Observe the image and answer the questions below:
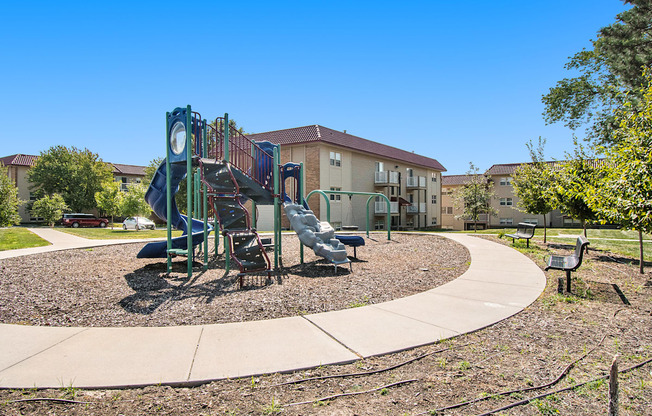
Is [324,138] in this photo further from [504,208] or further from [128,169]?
[128,169]

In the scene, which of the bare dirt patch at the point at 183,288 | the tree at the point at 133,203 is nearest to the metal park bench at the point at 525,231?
the bare dirt patch at the point at 183,288

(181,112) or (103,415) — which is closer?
(103,415)

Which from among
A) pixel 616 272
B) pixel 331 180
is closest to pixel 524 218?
pixel 331 180

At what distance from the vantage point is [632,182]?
6.97 meters

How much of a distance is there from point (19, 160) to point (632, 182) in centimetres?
6860

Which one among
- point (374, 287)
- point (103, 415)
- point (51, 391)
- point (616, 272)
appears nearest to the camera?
Result: point (103, 415)

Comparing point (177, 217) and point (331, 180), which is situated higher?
point (331, 180)

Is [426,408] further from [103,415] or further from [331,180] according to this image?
[331,180]

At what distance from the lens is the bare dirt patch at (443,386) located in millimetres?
2791

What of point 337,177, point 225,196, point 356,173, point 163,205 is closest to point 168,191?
point 163,205

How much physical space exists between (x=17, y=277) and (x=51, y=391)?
257 inches

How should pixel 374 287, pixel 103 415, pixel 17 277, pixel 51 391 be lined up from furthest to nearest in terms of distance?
pixel 17 277, pixel 374 287, pixel 51 391, pixel 103 415

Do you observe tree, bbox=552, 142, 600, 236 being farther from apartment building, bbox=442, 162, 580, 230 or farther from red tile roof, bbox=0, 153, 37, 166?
red tile roof, bbox=0, 153, 37, 166

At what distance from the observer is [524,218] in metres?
51.9
